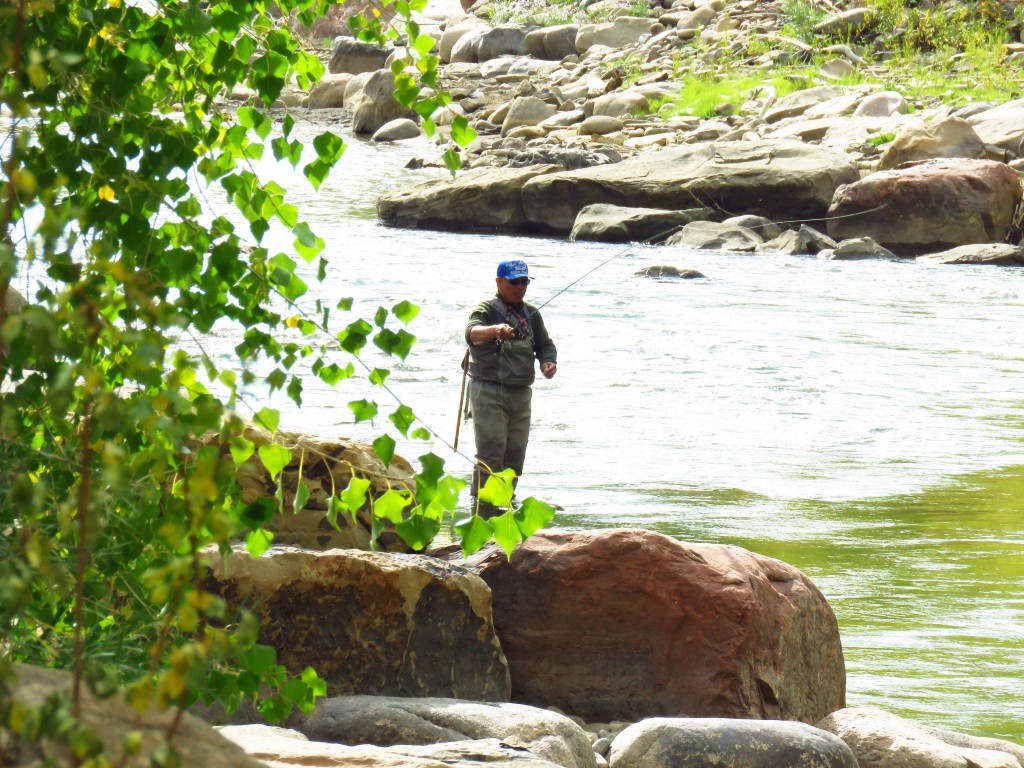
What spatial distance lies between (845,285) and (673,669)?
14557mm

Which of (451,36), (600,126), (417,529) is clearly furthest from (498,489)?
(451,36)

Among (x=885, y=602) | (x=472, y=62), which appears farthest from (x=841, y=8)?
(x=885, y=602)

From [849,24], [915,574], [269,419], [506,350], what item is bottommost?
[915,574]

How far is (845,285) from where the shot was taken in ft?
64.8

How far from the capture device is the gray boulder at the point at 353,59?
4288cm

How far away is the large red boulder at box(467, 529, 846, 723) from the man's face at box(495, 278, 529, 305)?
2.53 m

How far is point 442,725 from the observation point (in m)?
4.77

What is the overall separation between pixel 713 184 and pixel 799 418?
36.6 ft

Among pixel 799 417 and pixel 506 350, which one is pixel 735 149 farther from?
pixel 506 350

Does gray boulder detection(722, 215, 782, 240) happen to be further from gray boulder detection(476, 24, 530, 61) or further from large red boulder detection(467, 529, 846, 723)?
gray boulder detection(476, 24, 530, 61)

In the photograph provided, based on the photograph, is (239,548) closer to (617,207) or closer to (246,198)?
(246,198)

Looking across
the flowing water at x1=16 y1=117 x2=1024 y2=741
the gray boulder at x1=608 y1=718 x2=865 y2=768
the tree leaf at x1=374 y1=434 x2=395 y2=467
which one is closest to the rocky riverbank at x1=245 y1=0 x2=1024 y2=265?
the flowing water at x1=16 y1=117 x2=1024 y2=741

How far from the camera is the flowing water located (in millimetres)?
7551

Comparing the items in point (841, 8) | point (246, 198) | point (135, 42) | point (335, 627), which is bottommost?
point (335, 627)
